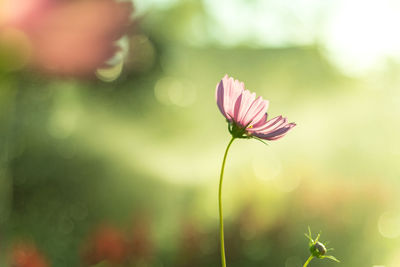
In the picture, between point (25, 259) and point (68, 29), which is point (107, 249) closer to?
point (25, 259)

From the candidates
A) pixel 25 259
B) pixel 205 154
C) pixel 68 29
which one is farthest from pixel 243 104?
pixel 205 154

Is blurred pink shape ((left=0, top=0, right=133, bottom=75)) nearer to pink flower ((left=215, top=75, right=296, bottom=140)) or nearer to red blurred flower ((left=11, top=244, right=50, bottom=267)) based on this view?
pink flower ((left=215, top=75, right=296, bottom=140))

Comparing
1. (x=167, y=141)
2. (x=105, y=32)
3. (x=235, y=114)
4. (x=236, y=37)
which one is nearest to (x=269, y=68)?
(x=236, y=37)

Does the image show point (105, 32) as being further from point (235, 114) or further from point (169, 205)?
point (169, 205)

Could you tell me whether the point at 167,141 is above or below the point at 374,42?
below

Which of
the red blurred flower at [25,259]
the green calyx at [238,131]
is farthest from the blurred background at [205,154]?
the green calyx at [238,131]

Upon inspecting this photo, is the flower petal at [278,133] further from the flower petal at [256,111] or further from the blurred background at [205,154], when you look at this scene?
the blurred background at [205,154]

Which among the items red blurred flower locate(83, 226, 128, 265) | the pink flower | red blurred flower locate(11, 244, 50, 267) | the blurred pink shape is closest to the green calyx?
the pink flower
